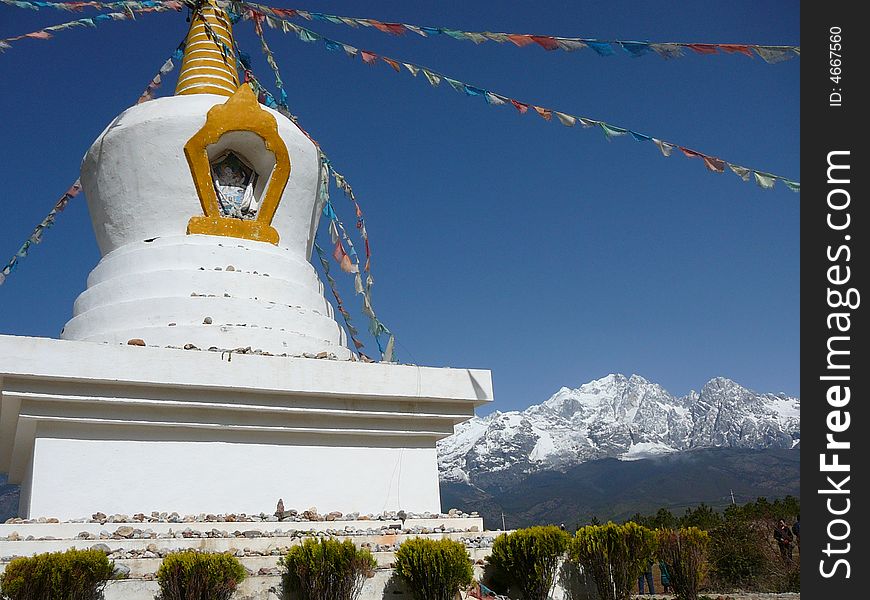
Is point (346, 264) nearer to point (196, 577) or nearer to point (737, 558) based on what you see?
point (196, 577)

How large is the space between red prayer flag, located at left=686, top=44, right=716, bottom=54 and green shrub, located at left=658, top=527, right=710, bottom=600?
4027 mm

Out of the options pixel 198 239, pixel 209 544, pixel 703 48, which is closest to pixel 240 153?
pixel 198 239

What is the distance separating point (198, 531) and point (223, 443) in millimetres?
1222

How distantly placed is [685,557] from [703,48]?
14.1 feet

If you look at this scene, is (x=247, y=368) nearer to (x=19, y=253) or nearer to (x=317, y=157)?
(x=317, y=157)

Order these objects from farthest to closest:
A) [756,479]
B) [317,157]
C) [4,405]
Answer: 1. [756,479]
2. [317,157]
3. [4,405]

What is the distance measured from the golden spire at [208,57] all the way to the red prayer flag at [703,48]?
5.95 metres

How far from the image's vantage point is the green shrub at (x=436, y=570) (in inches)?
211

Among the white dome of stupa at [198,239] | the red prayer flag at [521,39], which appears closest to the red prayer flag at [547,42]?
the red prayer flag at [521,39]

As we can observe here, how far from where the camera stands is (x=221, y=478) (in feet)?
22.9

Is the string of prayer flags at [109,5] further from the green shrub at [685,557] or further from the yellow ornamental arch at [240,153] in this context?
the green shrub at [685,557]

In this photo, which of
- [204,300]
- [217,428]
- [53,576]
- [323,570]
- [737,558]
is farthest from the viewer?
[737,558]
